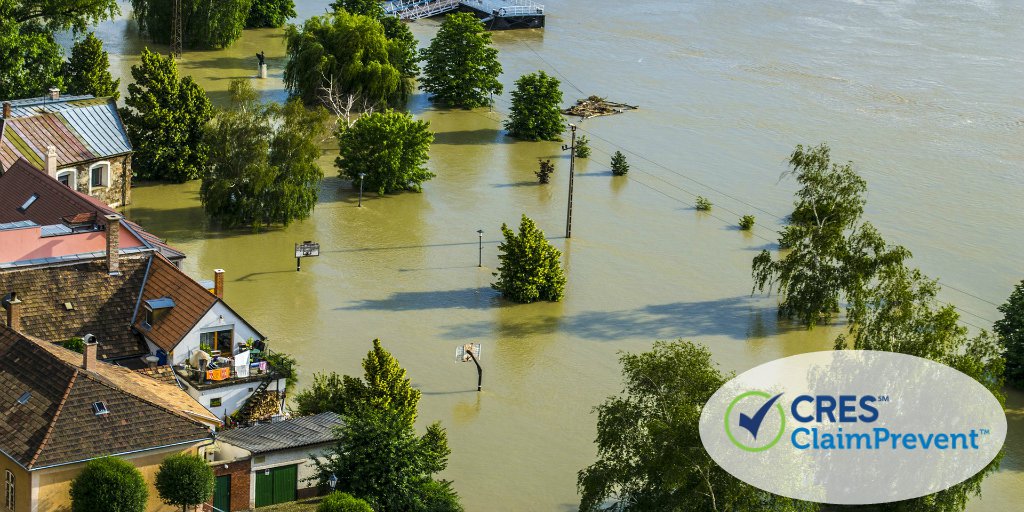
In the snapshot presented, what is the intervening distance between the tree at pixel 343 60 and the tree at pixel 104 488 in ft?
144

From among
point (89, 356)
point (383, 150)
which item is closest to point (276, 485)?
point (89, 356)

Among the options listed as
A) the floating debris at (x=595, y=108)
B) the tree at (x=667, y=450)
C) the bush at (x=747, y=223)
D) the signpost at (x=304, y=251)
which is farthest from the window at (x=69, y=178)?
the floating debris at (x=595, y=108)

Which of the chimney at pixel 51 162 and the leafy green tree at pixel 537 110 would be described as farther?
the leafy green tree at pixel 537 110

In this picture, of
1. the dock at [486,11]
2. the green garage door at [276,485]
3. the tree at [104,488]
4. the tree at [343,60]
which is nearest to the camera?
the tree at [104,488]

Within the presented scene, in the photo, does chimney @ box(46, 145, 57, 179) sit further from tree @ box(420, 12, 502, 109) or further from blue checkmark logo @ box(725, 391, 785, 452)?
tree @ box(420, 12, 502, 109)

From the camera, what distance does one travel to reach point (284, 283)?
51562mm

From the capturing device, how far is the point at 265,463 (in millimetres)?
33938

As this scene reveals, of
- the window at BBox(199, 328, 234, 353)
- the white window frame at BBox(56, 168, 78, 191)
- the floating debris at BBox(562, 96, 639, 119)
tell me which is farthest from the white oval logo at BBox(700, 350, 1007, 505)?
the floating debris at BBox(562, 96, 639, 119)

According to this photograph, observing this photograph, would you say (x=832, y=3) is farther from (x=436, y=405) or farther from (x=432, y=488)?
(x=432, y=488)

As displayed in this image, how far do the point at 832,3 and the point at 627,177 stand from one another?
56.3 meters

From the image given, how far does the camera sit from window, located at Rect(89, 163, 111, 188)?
55.2m

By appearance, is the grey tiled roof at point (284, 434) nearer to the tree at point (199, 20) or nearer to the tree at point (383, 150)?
the tree at point (383, 150)

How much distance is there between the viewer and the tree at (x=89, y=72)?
6297 cm

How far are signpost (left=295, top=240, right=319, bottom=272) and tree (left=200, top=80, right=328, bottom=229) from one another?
3798 millimetres
